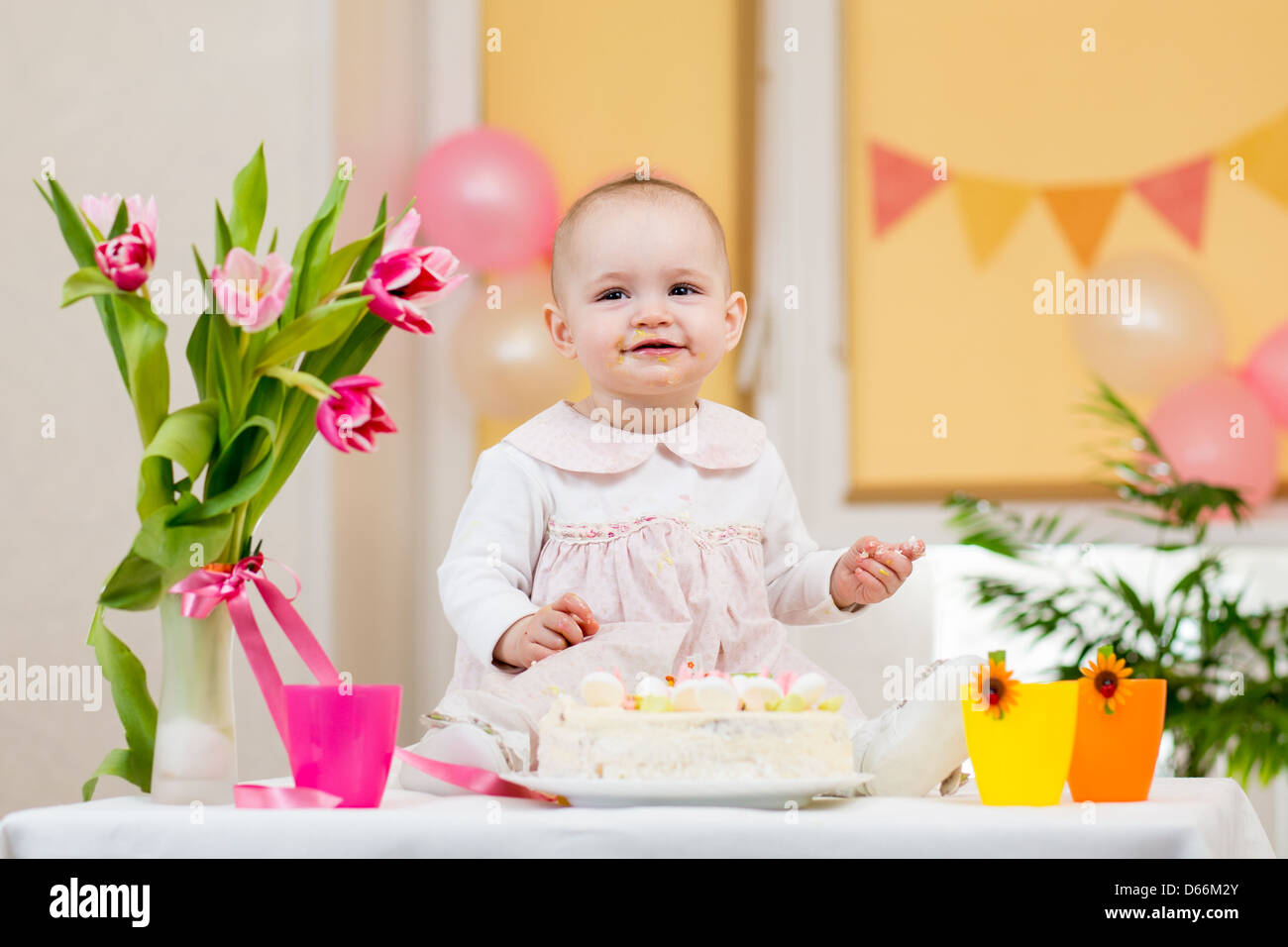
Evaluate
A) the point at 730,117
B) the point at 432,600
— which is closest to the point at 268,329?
the point at 432,600

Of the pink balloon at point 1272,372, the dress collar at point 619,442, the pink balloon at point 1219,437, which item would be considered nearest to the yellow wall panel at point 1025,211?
the pink balloon at point 1272,372

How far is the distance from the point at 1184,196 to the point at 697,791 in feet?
9.78

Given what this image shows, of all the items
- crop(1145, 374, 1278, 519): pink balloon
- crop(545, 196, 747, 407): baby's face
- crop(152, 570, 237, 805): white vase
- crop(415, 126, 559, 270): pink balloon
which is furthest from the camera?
crop(415, 126, 559, 270): pink balloon

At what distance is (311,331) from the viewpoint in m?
1.14

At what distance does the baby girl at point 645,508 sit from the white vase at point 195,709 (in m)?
0.29

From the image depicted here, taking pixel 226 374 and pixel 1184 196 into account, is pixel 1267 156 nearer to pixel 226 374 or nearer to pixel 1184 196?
pixel 1184 196

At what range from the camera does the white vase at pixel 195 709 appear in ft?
3.52

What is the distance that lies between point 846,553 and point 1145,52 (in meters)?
2.54

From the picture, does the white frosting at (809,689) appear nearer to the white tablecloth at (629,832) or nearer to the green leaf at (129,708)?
the white tablecloth at (629,832)

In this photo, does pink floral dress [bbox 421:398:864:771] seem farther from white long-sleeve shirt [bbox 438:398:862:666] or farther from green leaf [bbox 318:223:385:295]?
green leaf [bbox 318:223:385:295]

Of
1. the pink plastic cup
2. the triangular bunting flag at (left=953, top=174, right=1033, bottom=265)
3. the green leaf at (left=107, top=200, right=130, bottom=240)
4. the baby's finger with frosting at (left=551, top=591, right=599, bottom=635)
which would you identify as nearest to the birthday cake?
the pink plastic cup

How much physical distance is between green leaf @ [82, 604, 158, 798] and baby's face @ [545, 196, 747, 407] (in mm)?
585

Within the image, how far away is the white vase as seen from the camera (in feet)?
3.52

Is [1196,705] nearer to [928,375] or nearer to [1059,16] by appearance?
[928,375]
